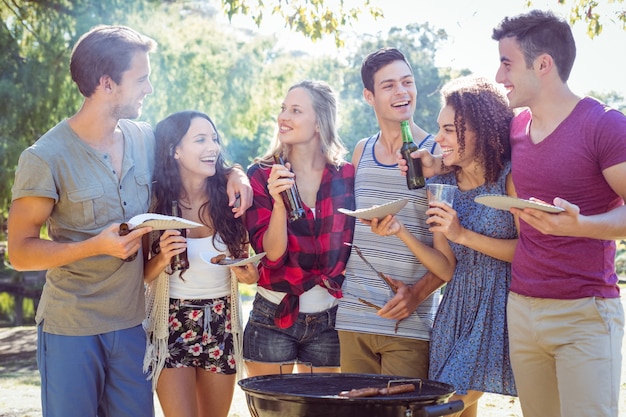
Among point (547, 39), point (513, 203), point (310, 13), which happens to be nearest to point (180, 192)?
point (513, 203)

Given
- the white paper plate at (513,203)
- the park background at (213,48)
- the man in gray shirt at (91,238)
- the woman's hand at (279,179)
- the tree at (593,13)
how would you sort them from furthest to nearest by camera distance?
the park background at (213,48) → the tree at (593,13) → the woman's hand at (279,179) → the man in gray shirt at (91,238) → the white paper plate at (513,203)

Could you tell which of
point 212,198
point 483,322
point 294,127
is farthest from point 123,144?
point 483,322

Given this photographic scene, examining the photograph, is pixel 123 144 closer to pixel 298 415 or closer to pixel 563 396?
pixel 298 415

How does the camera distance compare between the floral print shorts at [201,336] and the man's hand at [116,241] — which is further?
the floral print shorts at [201,336]

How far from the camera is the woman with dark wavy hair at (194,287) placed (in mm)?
3859

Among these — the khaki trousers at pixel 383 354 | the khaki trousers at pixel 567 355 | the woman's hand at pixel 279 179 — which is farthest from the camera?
the khaki trousers at pixel 383 354

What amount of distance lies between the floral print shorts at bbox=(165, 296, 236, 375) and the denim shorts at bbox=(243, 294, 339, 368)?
138 millimetres


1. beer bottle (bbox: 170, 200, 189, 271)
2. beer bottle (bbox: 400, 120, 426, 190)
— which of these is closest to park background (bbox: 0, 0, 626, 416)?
beer bottle (bbox: 400, 120, 426, 190)

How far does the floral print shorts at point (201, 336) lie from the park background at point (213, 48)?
71.7 inches

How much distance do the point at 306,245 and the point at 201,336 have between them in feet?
2.35

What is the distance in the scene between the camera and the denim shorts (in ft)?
13.2

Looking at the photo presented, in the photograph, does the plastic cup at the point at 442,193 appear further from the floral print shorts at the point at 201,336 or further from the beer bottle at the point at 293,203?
the floral print shorts at the point at 201,336

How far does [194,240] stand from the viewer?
397cm

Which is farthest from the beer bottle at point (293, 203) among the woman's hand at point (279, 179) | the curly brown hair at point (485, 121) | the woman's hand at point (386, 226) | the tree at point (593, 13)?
the tree at point (593, 13)
